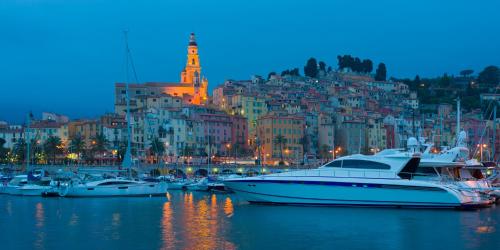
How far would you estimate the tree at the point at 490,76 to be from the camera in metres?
166

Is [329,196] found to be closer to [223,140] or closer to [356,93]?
[223,140]

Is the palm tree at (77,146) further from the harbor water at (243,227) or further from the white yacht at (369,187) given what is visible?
the white yacht at (369,187)

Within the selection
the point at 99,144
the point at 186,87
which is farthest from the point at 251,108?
the point at 99,144

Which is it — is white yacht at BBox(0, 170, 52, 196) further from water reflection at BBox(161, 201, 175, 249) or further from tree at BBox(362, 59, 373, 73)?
tree at BBox(362, 59, 373, 73)

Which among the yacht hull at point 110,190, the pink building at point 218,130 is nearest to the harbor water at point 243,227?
the yacht hull at point 110,190

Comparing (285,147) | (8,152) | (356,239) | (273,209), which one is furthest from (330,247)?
(8,152)

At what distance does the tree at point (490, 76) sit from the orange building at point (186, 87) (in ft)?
206

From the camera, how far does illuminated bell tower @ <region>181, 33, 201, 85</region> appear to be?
13762 centimetres

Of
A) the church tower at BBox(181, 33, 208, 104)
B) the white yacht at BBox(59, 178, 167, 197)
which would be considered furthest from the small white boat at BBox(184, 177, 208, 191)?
the church tower at BBox(181, 33, 208, 104)

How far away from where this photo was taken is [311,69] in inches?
6152

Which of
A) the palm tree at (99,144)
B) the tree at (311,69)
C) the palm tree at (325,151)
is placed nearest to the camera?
the palm tree at (99,144)

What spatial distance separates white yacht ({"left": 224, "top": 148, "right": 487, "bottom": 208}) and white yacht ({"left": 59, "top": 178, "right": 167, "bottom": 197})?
1469cm

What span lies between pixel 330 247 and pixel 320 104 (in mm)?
95964

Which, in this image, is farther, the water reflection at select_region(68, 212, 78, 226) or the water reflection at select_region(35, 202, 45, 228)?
the water reflection at select_region(35, 202, 45, 228)
